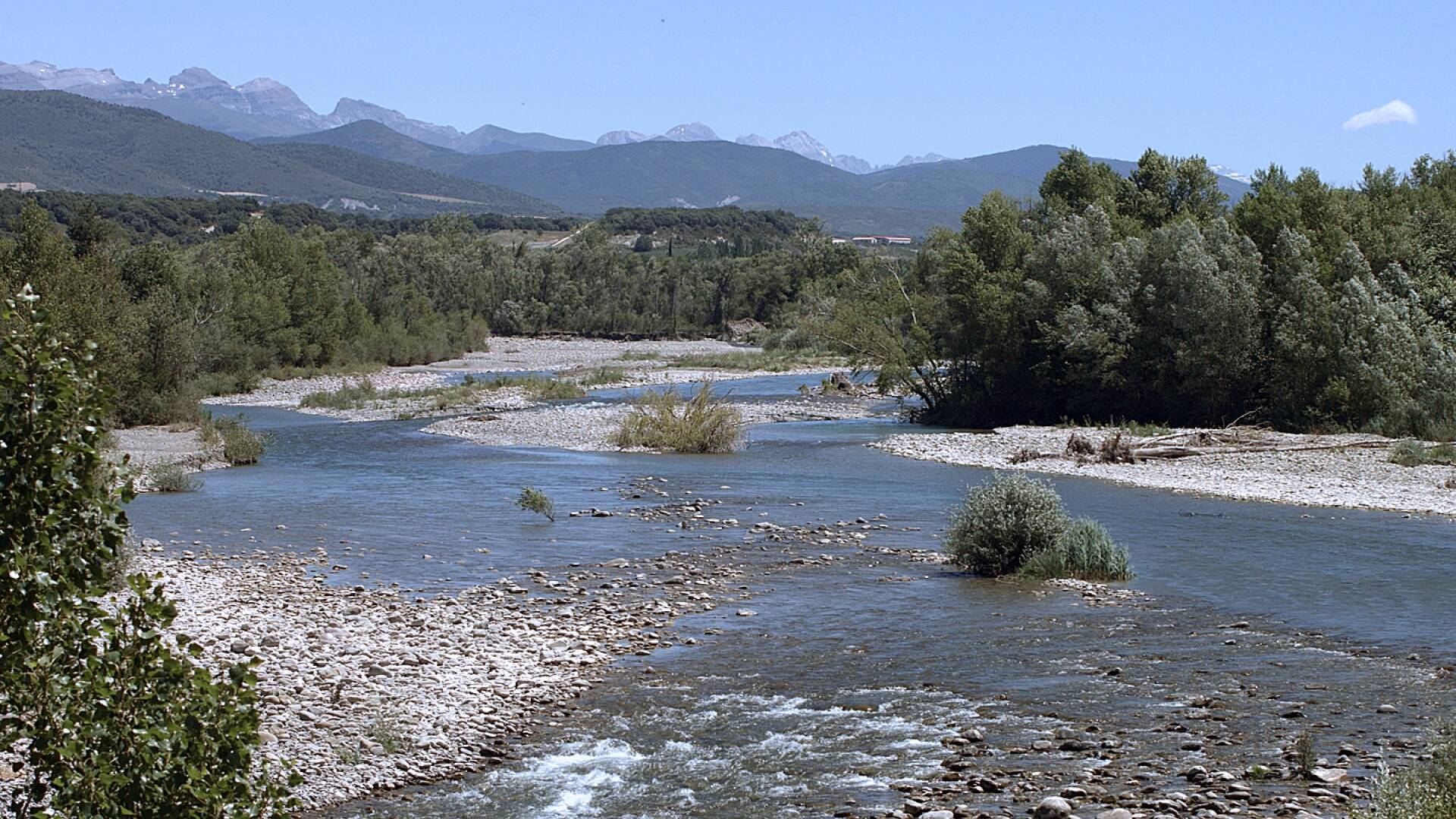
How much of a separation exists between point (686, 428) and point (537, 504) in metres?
12.8

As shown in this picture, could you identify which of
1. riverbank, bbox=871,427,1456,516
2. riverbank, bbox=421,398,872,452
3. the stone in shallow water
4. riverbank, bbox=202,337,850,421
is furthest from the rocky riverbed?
riverbank, bbox=202,337,850,421

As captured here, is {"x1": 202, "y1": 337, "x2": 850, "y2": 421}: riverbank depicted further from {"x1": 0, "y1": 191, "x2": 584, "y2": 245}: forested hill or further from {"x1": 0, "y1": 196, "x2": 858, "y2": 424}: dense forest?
{"x1": 0, "y1": 191, "x2": 584, "y2": 245}: forested hill

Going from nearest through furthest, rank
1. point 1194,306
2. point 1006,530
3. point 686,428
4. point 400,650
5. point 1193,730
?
point 1193,730, point 400,650, point 1006,530, point 686,428, point 1194,306

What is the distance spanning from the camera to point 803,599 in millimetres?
16219

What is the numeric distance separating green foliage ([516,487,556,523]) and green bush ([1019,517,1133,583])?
358 inches

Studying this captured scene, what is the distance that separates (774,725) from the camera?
425 inches

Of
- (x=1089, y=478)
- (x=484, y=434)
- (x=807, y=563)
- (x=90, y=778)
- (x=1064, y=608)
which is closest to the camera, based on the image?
(x=90, y=778)

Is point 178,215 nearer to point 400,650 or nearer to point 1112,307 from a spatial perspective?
point 1112,307

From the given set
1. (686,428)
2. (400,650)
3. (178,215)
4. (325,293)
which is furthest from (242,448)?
(178,215)

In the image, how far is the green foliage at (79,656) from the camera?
4383mm

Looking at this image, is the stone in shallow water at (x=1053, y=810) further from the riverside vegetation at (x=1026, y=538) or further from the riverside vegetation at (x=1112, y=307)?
the riverside vegetation at (x=1112, y=307)

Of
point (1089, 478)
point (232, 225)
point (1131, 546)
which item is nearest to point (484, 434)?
point (1089, 478)

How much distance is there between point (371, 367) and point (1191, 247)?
48348 mm

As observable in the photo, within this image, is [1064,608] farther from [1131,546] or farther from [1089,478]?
[1089,478]
